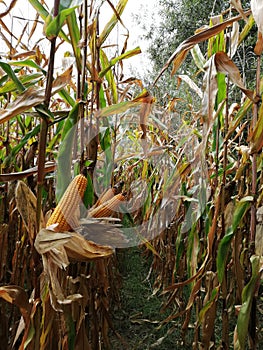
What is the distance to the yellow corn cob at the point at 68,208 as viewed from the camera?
24.4 inches

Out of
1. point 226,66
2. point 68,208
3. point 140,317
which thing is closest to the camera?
point 68,208

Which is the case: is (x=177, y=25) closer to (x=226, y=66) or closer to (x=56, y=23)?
(x=226, y=66)

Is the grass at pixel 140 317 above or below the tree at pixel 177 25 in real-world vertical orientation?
below

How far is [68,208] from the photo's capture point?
62cm

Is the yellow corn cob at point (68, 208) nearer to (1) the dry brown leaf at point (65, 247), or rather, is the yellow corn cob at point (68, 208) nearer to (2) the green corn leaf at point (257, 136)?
(1) the dry brown leaf at point (65, 247)

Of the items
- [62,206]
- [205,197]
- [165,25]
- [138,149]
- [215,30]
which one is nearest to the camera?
[62,206]

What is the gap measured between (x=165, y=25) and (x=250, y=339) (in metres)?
7.88

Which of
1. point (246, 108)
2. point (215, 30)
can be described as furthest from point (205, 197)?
point (215, 30)

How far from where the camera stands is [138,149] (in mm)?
2631

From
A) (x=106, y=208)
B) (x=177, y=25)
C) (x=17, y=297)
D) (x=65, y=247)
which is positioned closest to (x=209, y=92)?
(x=106, y=208)

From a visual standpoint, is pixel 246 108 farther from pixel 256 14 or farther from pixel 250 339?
pixel 250 339

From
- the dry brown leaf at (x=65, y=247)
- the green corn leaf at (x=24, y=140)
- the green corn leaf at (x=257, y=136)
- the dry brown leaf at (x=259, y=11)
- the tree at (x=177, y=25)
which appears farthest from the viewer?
the tree at (x=177, y=25)

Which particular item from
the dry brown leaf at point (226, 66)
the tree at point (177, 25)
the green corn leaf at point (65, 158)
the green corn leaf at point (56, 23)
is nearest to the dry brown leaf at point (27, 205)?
the green corn leaf at point (65, 158)

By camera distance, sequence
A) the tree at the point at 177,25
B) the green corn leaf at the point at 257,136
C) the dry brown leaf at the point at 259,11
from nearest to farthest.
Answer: the dry brown leaf at the point at 259,11, the green corn leaf at the point at 257,136, the tree at the point at 177,25
